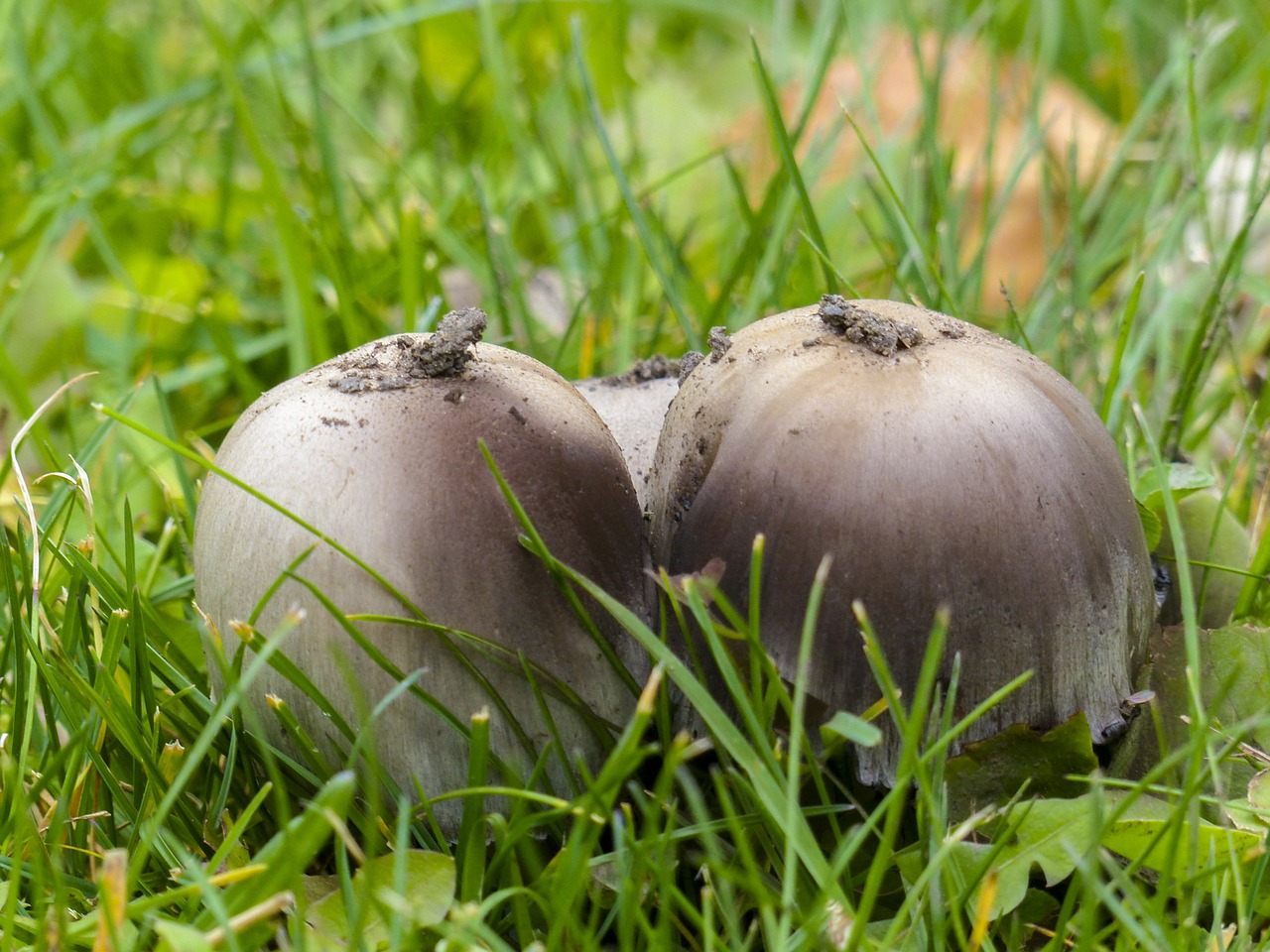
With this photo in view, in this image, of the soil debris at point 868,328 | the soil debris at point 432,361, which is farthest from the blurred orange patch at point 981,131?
the soil debris at point 432,361

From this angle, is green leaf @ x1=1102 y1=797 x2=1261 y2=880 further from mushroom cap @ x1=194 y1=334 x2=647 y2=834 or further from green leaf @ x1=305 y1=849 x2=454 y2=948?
green leaf @ x1=305 y1=849 x2=454 y2=948

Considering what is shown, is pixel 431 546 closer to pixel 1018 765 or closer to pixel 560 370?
pixel 1018 765

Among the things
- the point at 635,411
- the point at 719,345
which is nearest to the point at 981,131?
the point at 635,411

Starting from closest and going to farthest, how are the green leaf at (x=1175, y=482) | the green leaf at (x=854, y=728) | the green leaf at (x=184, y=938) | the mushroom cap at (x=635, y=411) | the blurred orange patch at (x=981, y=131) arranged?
the green leaf at (x=184, y=938)
the green leaf at (x=854, y=728)
the mushroom cap at (x=635, y=411)
the green leaf at (x=1175, y=482)
the blurred orange patch at (x=981, y=131)

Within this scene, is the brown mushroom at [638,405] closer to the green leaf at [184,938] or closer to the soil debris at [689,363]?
the soil debris at [689,363]

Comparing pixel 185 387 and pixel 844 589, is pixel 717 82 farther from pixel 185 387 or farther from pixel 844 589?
pixel 844 589

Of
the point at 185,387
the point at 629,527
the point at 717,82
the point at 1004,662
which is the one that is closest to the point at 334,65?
the point at 717,82
